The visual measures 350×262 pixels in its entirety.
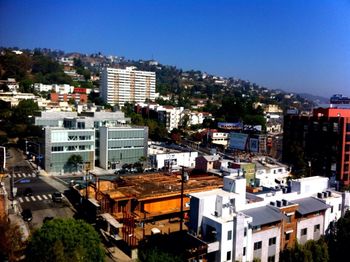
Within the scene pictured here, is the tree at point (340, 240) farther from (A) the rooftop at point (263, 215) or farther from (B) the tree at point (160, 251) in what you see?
(B) the tree at point (160, 251)

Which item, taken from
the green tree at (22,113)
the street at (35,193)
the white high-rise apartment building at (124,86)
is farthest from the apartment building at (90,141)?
the white high-rise apartment building at (124,86)

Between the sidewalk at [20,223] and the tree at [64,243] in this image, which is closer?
the tree at [64,243]

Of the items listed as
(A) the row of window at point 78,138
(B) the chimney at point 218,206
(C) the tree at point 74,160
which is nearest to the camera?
(B) the chimney at point 218,206

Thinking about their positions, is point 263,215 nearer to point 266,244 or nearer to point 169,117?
point 266,244

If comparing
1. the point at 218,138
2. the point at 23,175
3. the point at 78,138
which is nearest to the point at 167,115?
the point at 218,138

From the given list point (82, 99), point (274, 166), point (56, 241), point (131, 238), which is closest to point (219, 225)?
point (131, 238)

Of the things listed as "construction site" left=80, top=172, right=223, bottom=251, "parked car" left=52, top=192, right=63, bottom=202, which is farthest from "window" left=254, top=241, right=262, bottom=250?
"parked car" left=52, top=192, right=63, bottom=202
